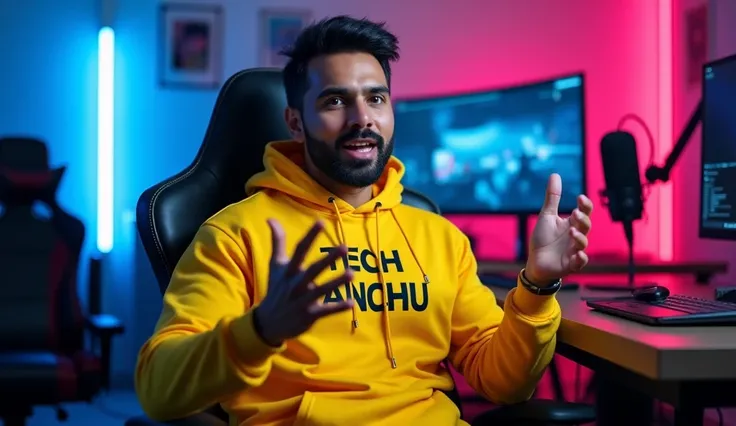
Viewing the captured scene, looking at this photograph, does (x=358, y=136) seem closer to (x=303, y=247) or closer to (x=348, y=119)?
(x=348, y=119)

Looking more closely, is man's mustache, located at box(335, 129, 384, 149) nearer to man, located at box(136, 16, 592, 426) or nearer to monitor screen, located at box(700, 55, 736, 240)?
man, located at box(136, 16, 592, 426)

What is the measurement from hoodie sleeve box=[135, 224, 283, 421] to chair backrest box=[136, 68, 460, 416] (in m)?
0.14

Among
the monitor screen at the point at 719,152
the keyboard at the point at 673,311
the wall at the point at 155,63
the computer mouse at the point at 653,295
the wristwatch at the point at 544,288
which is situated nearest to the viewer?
the keyboard at the point at 673,311

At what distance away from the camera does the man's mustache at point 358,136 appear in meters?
1.44

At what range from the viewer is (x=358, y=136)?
1.45 m

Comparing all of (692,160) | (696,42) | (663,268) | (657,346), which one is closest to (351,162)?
(657,346)

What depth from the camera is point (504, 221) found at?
3.81 meters

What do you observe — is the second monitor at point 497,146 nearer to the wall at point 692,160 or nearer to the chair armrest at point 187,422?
the wall at point 692,160

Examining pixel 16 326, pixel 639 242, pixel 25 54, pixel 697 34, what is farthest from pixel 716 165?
pixel 25 54

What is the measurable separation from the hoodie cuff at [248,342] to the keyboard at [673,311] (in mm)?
503

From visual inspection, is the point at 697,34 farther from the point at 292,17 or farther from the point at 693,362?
the point at 693,362

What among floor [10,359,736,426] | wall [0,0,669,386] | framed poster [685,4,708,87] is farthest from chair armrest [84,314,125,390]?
framed poster [685,4,708,87]

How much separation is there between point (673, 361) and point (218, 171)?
940mm

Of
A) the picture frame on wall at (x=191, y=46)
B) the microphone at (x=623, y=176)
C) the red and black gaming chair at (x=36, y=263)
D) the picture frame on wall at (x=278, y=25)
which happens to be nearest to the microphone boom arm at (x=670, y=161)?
the microphone at (x=623, y=176)
